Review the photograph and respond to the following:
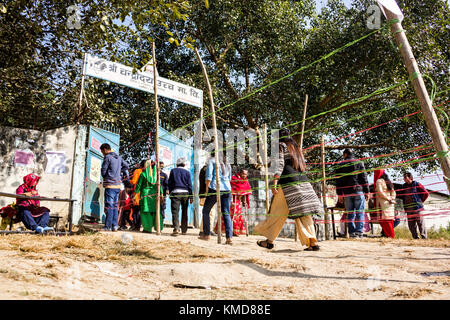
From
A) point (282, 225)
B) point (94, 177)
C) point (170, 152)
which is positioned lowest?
point (282, 225)

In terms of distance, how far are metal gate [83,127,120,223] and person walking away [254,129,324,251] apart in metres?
4.54

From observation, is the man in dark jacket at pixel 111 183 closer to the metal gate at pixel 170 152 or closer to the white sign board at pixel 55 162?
the white sign board at pixel 55 162

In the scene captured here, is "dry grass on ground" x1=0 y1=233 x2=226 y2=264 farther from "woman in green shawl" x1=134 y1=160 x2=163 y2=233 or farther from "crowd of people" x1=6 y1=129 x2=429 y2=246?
"woman in green shawl" x1=134 y1=160 x2=163 y2=233

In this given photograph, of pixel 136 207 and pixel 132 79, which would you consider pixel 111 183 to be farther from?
pixel 132 79

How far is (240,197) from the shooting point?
8.62 meters

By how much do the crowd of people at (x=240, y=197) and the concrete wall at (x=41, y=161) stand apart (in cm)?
104

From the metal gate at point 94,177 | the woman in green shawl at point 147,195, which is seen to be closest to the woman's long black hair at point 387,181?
the woman in green shawl at point 147,195

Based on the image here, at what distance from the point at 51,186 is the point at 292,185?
5.07 m

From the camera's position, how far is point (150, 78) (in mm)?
8055

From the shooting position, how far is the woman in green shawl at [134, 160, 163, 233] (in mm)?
7430

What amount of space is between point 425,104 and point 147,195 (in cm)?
532

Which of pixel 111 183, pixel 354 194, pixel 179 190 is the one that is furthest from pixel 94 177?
pixel 354 194

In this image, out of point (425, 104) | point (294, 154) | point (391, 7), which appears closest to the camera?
point (425, 104)

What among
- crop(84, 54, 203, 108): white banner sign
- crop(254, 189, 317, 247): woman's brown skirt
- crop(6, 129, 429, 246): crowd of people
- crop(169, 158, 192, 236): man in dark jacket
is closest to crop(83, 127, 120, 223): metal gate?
crop(6, 129, 429, 246): crowd of people
